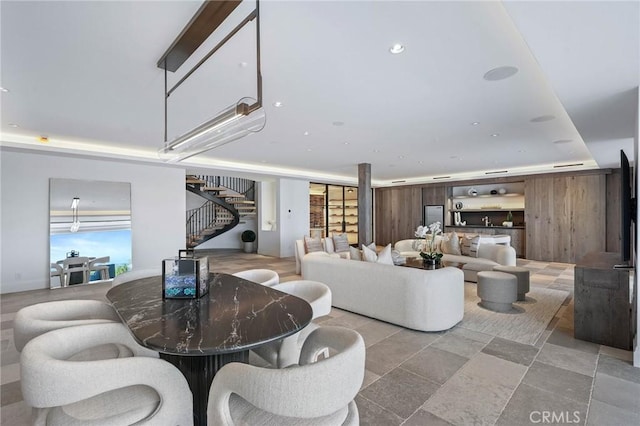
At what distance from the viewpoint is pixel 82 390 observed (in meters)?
1.19

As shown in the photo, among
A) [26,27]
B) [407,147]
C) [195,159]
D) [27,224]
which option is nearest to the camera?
Answer: [26,27]

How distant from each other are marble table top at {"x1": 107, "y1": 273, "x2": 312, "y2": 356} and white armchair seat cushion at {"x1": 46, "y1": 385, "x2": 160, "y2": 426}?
0.29 meters

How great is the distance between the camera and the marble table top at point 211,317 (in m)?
1.37

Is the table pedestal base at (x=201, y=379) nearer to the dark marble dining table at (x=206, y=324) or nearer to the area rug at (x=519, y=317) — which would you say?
the dark marble dining table at (x=206, y=324)

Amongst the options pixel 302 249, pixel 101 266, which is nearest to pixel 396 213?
pixel 302 249

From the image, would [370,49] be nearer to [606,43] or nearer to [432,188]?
[606,43]

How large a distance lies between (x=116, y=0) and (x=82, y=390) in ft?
7.00

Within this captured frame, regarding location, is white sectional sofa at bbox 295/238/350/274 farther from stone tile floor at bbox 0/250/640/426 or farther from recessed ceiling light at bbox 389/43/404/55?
recessed ceiling light at bbox 389/43/404/55

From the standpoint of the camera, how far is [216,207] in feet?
37.3

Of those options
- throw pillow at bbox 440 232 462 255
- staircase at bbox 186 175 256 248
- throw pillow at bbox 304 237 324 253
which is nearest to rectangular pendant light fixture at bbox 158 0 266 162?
throw pillow at bbox 304 237 324 253

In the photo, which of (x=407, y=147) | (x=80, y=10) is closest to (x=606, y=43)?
(x=80, y=10)

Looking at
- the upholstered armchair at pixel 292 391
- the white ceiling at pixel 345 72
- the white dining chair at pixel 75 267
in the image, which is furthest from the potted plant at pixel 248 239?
the upholstered armchair at pixel 292 391

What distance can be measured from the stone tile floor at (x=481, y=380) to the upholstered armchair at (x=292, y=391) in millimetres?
1028

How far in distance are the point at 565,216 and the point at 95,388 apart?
10033 mm
